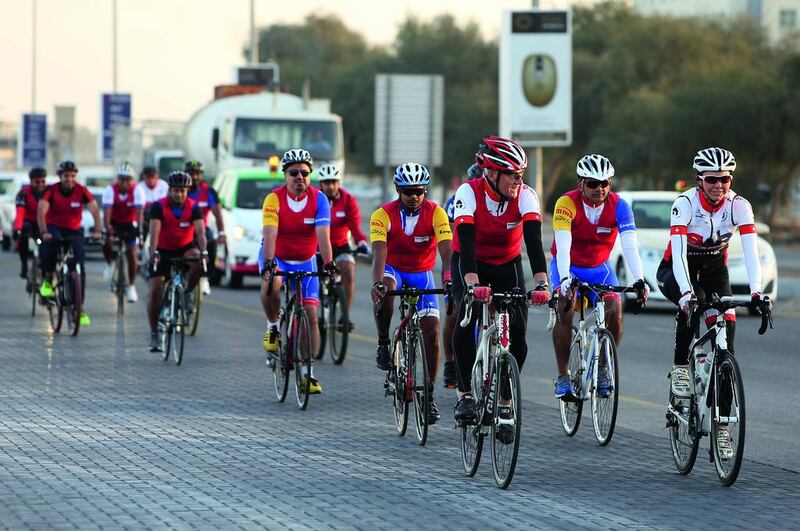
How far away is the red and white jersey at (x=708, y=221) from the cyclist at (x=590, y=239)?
0.77 metres

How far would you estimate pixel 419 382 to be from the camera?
440 inches

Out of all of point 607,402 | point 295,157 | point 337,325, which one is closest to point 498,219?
point 607,402

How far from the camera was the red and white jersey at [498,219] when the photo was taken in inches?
404

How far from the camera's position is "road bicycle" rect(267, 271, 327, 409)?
1288cm

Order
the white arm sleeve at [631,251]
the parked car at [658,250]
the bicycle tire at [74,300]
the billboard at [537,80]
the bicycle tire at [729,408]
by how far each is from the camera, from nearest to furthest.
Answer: the bicycle tire at [729,408], the white arm sleeve at [631,251], the bicycle tire at [74,300], the parked car at [658,250], the billboard at [537,80]

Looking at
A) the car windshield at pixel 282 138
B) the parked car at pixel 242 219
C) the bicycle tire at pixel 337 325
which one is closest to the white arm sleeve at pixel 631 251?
the bicycle tire at pixel 337 325

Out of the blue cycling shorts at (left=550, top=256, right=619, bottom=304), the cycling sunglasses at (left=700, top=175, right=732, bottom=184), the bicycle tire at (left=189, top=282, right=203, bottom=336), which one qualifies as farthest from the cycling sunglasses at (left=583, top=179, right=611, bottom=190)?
the bicycle tire at (left=189, top=282, right=203, bottom=336)

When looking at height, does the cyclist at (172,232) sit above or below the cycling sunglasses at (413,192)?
below

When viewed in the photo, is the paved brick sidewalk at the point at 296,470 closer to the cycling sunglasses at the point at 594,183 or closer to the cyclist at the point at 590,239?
the cyclist at the point at 590,239

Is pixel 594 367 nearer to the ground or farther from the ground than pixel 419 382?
farther from the ground

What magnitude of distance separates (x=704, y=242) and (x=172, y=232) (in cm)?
779

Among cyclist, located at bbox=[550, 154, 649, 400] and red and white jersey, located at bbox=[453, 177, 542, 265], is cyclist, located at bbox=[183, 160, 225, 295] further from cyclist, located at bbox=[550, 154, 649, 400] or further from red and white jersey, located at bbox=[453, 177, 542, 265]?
red and white jersey, located at bbox=[453, 177, 542, 265]

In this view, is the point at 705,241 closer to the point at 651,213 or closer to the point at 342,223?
the point at 342,223

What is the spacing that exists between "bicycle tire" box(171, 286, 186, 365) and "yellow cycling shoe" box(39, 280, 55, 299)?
11.8ft
